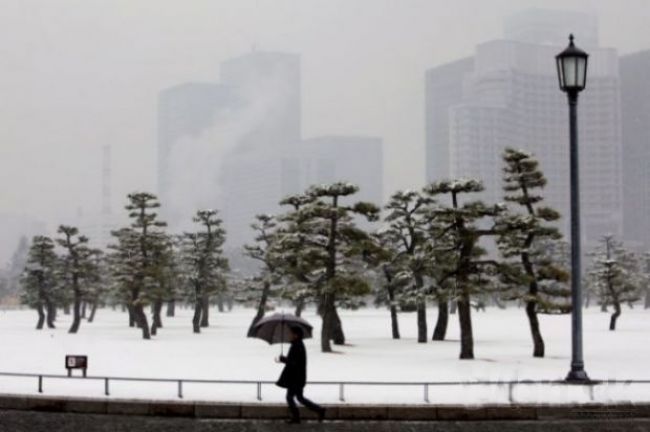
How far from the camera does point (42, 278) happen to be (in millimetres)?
64812

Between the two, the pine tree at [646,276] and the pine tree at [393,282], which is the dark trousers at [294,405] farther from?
the pine tree at [646,276]

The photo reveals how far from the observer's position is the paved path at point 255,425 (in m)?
13.9

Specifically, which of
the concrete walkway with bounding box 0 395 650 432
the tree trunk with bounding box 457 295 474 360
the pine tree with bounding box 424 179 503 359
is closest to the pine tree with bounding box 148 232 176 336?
the pine tree with bounding box 424 179 503 359

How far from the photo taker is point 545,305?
3228 cm

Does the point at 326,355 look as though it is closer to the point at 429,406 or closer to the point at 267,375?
the point at 267,375

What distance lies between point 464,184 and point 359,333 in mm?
22302

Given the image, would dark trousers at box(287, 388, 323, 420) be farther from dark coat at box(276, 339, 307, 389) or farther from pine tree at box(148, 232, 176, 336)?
pine tree at box(148, 232, 176, 336)

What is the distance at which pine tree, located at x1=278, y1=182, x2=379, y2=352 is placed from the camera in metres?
36.9

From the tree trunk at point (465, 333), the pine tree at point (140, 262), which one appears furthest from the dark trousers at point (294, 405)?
the pine tree at point (140, 262)

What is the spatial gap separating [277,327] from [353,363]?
1449 cm

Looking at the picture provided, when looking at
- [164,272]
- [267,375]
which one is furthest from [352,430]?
[164,272]

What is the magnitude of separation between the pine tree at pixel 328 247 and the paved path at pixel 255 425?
2148 centimetres

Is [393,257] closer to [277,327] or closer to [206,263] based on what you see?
[206,263]

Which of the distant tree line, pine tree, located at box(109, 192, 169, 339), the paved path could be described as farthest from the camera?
pine tree, located at box(109, 192, 169, 339)
